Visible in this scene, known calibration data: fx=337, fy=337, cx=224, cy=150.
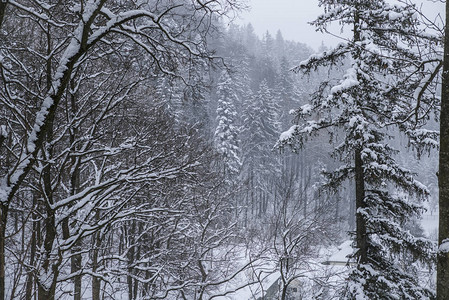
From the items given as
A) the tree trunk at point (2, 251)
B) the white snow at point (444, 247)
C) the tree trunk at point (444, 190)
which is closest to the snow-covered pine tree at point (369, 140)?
the tree trunk at point (444, 190)

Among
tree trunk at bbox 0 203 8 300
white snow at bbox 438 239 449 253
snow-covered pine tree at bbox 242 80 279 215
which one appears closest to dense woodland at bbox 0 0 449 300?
white snow at bbox 438 239 449 253

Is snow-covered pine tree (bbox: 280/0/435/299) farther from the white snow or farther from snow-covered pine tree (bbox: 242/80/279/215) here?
snow-covered pine tree (bbox: 242/80/279/215)

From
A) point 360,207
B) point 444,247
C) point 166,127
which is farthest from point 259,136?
point 444,247

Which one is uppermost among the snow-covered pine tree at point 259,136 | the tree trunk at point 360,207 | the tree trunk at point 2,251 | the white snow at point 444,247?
the snow-covered pine tree at point 259,136

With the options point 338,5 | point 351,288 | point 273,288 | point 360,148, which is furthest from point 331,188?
point 273,288

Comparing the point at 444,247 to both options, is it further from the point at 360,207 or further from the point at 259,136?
the point at 259,136

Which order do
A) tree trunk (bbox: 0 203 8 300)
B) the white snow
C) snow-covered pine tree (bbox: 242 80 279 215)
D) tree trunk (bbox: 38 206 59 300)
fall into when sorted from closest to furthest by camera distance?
tree trunk (bbox: 0 203 8 300) < the white snow < tree trunk (bbox: 38 206 59 300) < snow-covered pine tree (bbox: 242 80 279 215)

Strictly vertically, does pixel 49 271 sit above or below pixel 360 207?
below

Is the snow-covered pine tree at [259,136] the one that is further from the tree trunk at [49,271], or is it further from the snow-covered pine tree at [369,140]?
the tree trunk at [49,271]

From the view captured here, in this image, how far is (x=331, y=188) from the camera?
9359 millimetres

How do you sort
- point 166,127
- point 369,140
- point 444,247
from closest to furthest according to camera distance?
point 444,247 → point 369,140 → point 166,127

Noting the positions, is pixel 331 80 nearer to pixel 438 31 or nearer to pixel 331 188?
pixel 331 188

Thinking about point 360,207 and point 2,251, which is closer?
point 2,251

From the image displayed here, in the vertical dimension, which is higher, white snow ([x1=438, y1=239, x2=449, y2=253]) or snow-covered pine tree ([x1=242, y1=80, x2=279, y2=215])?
snow-covered pine tree ([x1=242, y1=80, x2=279, y2=215])
